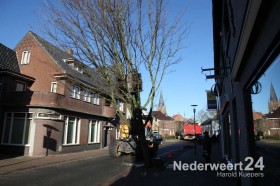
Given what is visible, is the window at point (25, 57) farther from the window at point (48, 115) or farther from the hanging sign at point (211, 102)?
the hanging sign at point (211, 102)

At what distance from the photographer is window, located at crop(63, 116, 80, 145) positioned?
22075 mm

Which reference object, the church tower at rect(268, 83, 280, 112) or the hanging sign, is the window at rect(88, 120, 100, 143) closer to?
the hanging sign

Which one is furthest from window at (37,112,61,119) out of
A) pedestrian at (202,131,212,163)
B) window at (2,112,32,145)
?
pedestrian at (202,131,212,163)

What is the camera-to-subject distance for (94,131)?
1081 inches

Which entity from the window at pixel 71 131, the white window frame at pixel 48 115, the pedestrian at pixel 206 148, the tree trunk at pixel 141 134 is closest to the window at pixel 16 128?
the white window frame at pixel 48 115

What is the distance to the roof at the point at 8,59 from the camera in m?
21.8

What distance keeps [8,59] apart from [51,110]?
24.6 feet

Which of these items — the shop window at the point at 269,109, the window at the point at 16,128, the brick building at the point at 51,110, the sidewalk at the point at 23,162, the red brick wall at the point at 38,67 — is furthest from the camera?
the red brick wall at the point at 38,67

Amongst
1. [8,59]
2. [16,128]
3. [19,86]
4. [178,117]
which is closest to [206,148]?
[16,128]

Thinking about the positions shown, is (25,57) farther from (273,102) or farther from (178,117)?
(178,117)

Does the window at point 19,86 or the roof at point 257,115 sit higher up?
the window at point 19,86

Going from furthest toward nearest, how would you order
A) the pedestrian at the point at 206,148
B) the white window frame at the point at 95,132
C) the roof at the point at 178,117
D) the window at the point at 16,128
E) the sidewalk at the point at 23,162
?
the roof at the point at 178,117, the white window frame at the point at 95,132, the window at the point at 16,128, the pedestrian at the point at 206,148, the sidewalk at the point at 23,162

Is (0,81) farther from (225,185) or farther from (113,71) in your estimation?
(225,185)

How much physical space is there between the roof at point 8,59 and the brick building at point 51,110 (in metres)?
0.57
